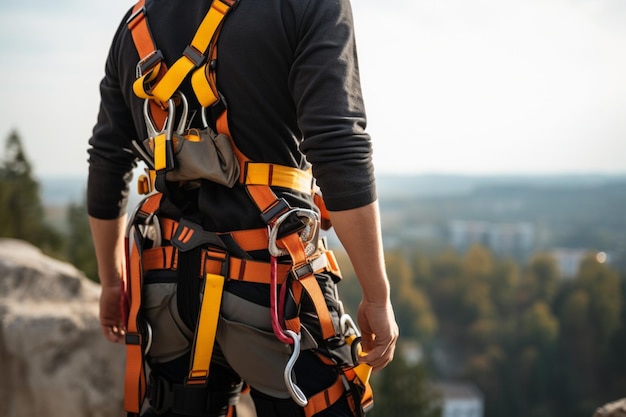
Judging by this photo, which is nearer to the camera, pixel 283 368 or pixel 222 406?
pixel 283 368

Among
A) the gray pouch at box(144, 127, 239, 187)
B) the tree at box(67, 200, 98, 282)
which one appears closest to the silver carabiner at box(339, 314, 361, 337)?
the gray pouch at box(144, 127, 239, 187)

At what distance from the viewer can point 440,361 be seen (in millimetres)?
70688

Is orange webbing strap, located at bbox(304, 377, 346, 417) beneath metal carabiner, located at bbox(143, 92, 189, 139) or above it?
beneath

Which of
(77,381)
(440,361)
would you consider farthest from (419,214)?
(77,381)

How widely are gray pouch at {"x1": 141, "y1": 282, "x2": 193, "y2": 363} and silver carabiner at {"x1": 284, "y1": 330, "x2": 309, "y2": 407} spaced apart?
347mm

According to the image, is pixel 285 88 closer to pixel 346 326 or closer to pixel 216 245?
pixel 216 245

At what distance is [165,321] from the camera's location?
2029 millimetres

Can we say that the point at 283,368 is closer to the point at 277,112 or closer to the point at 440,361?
the point at 277,112

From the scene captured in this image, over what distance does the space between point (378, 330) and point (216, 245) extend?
1.73 ft

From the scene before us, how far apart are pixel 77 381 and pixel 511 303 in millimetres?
67988

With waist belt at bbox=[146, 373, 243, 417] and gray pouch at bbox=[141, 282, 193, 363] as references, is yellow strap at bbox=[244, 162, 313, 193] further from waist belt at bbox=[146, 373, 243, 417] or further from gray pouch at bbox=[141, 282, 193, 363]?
waist belt at bbox=[146, 373, 243, 417]

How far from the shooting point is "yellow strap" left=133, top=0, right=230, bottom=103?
1.81 meters

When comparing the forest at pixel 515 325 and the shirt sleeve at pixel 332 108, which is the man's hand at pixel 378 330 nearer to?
the shirt sleeve at pixel 332 108

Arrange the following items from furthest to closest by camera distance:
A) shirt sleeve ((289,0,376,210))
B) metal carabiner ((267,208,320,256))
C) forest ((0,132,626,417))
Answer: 1. forest ((0,132,626,417))
2. metal carabiner ((267,208,320,256))
3. shirt sleeve ((289,0,376,210))
